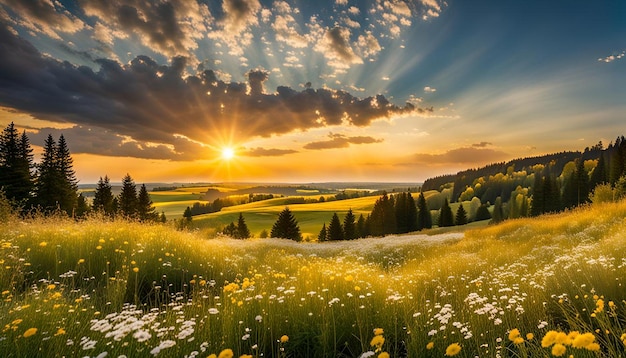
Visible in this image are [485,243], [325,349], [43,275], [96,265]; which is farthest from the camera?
[485,243]

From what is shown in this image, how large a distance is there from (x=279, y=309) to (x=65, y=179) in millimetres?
53054

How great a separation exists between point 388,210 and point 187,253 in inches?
2756

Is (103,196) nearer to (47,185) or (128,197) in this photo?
(128,197)

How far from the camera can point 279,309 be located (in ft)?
15.5

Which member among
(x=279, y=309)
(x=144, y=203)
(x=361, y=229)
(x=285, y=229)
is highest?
(x=279, y=309)

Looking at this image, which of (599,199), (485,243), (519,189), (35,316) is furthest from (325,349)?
(519,189)

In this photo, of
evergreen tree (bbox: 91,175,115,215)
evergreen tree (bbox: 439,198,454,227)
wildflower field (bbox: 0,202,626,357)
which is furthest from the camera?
evergreen tree (bbox: 439,198,454,227)

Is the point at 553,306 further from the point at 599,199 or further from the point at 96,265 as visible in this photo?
the point at 599,199

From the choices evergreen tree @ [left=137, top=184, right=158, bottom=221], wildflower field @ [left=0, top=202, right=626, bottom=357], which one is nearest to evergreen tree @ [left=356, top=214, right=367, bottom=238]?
evergreen tree @ [left=137, top=184, right=158, bottom=221]

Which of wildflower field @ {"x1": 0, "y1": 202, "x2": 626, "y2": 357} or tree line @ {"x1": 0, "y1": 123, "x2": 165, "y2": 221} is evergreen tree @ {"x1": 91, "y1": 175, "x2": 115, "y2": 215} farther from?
wildflower field @ {"x1": 0, "y1": 202, "x2": 626, "y2": 357}

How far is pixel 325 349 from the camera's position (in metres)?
4.01

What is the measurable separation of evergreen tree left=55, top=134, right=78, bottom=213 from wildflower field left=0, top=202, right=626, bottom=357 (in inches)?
1645

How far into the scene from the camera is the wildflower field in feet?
10.5

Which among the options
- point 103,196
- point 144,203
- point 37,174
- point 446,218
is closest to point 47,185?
point 37,174
